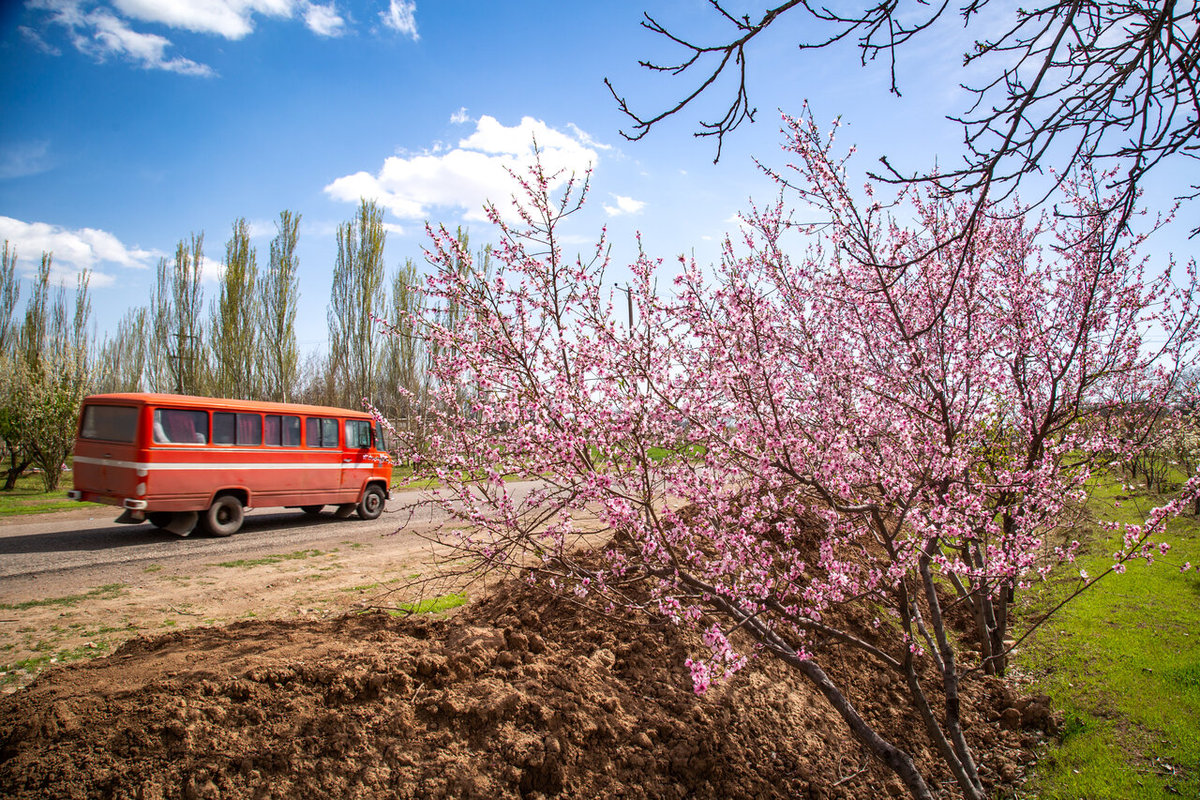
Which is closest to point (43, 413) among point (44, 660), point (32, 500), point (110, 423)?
point (32, 500)

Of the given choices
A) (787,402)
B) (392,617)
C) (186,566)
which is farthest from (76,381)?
(787,402)

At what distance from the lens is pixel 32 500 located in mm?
12719

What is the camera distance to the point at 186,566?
23.1 feet

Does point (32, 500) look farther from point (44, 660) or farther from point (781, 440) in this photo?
point (781, 440)

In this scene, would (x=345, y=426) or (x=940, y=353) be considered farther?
(x=345, y=426)

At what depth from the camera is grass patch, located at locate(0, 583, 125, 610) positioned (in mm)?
5363

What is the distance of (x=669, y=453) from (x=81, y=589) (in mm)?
6236

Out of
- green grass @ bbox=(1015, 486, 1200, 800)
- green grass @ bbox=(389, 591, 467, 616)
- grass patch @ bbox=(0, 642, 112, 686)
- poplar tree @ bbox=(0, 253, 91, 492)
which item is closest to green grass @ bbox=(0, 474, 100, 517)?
poplar tree @ bbox=(0, 253, 91, 492)

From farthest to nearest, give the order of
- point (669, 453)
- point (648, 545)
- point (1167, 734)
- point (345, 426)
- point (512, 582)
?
point (345, 426) → point (512, 582) → point (1167, 734) → point (669, 453) → point (648, 545)

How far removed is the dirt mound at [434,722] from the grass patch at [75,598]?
228cm

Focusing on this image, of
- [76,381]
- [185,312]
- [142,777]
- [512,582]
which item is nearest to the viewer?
[142,777]

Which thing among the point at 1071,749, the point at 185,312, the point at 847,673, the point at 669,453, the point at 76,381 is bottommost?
the point at 1071,749

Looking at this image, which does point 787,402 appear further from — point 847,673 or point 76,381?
point 76,381

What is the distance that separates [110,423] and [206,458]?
54.1 inches
